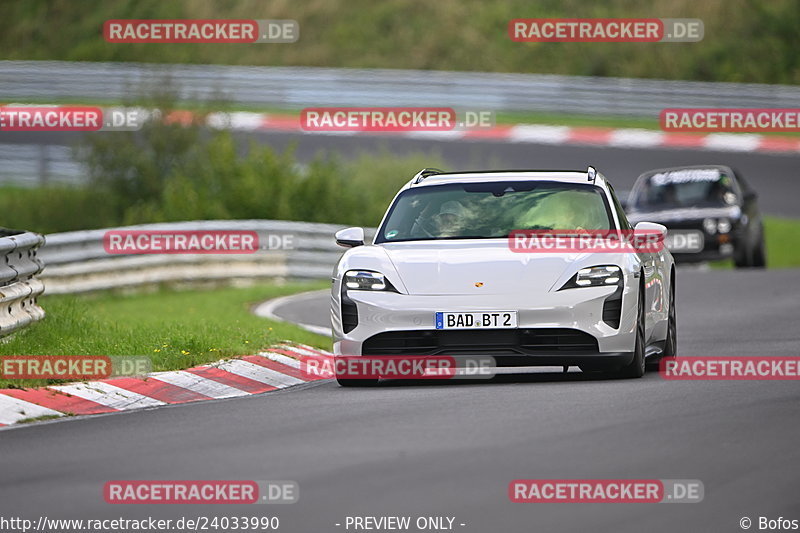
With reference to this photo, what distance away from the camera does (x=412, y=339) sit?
1095 centimetres

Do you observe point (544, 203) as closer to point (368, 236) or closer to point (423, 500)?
point (423, 500)

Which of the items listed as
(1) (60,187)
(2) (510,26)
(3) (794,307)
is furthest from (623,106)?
(3) (794,307)

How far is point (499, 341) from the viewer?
10.8 m

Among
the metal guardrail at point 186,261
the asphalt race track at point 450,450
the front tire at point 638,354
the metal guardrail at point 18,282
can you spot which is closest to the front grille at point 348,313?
the asphalt race track at point 450,450

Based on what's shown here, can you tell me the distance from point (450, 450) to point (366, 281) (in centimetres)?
328

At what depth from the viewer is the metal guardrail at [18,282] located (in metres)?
12.0

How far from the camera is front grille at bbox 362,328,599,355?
1081 centimetres

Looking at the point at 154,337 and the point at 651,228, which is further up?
the point at 651,228

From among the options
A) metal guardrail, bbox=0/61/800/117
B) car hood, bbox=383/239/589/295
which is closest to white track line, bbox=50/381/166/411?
car hood, bbox=383/239/589/295

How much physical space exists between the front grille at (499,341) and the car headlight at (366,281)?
321 millimetres

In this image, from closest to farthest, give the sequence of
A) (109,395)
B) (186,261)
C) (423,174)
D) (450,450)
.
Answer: (450,450)
(109,395)
(423,174)
(186,261)

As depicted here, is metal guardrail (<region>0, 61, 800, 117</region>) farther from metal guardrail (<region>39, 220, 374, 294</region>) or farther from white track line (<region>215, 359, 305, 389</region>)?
white track line (<region>215, 359, 305, 389</region>)

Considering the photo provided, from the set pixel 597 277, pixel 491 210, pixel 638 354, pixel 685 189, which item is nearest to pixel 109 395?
pixel 491 210

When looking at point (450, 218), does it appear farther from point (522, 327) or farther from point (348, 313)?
point (522, 327)
